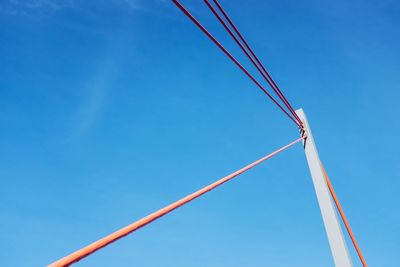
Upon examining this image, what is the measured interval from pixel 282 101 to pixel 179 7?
10.7 ft

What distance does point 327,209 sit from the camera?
475cm

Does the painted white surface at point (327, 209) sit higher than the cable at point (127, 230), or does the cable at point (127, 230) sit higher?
the painted white surface at point (327, 209)

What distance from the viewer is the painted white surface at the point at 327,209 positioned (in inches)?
166

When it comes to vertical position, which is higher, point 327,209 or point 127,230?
point 327,209

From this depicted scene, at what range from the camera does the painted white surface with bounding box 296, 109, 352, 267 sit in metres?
4.21

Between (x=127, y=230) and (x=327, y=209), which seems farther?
(x=327, y=209)

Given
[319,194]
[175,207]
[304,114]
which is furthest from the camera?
[304,114]

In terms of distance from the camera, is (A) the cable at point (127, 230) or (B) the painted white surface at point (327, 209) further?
(B) the painted white surface at point (327, 209)

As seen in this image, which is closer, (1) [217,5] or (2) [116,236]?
(2) [116,236]

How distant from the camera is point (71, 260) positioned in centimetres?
117

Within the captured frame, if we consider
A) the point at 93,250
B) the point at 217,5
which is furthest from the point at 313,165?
the point at 93,250

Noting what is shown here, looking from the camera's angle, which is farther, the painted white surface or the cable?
the painted white surface

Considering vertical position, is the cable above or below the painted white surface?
below

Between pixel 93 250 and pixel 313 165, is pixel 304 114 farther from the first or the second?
pixel 93 250
